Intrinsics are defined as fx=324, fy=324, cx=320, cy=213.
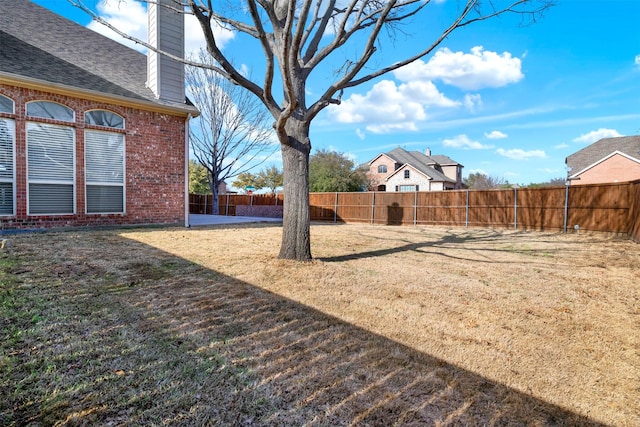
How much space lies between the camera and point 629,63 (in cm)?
1185

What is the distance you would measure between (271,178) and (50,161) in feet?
101

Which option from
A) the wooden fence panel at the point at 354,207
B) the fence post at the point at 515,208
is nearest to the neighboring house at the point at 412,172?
the wooden fence panel at the point at 354,207

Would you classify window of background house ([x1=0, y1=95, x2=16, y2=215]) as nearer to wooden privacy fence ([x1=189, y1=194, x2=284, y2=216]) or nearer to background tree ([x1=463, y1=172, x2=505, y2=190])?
wooden privacy fence ([x1=189, y1=194, x2=284, y2=216])

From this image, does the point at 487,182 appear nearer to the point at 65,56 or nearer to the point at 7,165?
the point at 65,56

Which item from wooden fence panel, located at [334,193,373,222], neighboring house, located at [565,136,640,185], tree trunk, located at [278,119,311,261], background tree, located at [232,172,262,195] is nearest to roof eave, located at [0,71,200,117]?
tree trunk, located at [278,119,311,261]

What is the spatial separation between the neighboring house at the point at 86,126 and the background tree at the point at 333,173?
759 inches

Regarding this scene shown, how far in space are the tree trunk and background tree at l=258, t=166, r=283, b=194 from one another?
31.8 metres

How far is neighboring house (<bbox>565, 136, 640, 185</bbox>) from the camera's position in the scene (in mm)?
22766

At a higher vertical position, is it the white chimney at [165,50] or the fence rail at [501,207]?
the white chimney at [165,50]

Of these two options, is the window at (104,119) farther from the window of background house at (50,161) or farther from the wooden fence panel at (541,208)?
the wooden fence panel at (541,208)

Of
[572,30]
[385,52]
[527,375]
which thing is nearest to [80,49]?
[385,52]

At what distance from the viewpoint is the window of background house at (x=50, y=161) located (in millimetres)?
7246

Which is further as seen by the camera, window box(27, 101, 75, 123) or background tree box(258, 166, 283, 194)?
background tree box(258, 166, 283, 194)

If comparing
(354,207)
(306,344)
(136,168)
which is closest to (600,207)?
(354,207)
